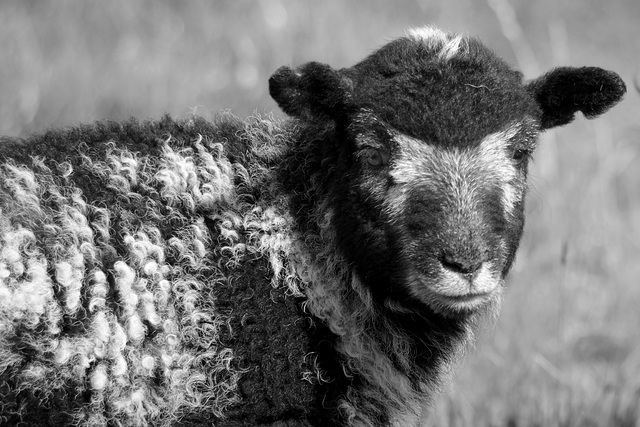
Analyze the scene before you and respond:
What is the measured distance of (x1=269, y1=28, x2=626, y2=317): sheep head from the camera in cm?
473

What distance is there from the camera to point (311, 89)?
515 centimetres

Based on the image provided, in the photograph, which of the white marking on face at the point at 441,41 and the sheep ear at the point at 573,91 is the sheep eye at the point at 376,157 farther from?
the sheep ear at the point at 573,91

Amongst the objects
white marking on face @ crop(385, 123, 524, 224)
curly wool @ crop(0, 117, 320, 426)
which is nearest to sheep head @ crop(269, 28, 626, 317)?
white marking on face @ crop(385, 123, 524, 224)

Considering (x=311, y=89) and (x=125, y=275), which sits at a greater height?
(x=311, y=89)

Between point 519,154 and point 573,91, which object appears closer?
point 519,154

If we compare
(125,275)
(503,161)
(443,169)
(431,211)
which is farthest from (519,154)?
(125,275)

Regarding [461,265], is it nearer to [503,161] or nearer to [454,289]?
[454,289]

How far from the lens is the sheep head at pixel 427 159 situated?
473cm

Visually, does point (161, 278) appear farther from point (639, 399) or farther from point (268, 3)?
point (268, 3)

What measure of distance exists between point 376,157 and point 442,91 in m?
0.50

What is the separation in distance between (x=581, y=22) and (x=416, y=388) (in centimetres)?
1425

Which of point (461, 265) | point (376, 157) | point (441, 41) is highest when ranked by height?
point (441, 41)

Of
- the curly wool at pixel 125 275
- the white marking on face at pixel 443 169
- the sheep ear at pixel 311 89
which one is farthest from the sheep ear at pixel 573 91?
the curly wool at pixel 125 275

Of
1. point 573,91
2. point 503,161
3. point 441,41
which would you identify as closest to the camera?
point 503,161
